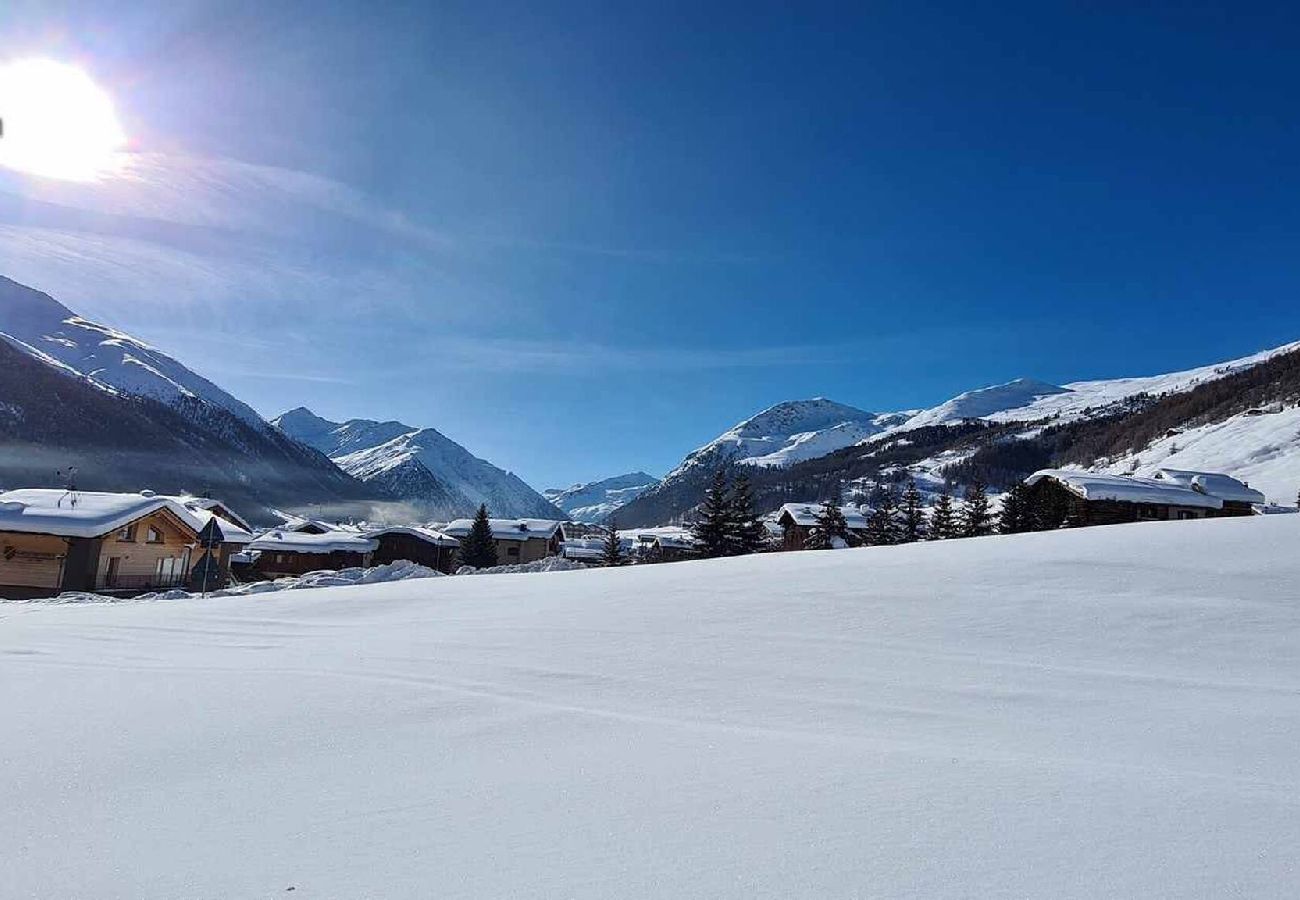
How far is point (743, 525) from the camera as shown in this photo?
37.4m

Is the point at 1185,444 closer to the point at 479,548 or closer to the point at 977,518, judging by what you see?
the point at 977,518

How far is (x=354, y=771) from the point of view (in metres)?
3.91

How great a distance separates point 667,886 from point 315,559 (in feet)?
204

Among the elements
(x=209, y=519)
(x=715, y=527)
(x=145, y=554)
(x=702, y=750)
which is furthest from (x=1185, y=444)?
(x=702, y=750)

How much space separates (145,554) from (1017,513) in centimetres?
4508

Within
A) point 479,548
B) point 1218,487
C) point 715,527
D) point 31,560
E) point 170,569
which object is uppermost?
point 1218,487

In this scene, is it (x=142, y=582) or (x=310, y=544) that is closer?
(x=142, y=582)

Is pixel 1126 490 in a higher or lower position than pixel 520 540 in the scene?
higher

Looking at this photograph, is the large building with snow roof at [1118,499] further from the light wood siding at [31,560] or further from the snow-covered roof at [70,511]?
the light wood siding at [31,560]

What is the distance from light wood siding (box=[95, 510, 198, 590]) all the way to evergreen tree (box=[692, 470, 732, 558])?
2607 cm

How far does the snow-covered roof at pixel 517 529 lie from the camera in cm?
6806

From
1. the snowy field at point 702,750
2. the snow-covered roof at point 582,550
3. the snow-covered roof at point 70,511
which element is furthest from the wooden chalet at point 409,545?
the snowy field at point 702,750

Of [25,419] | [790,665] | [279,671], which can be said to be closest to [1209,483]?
[790,665]

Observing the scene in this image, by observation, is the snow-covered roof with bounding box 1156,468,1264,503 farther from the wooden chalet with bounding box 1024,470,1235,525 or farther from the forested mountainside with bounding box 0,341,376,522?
the forested mountainside with bounding box 0,341,376,522
